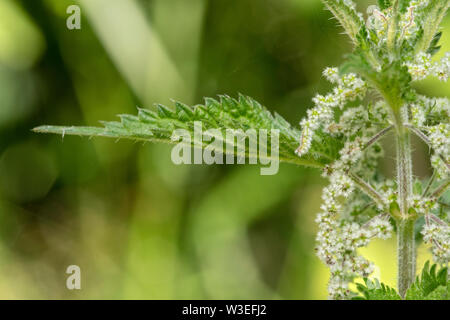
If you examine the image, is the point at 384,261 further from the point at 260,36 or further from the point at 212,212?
the point at 260,36

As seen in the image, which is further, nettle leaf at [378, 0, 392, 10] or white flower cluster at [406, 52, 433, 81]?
nettle leaf at [378, 0, 392, 10]

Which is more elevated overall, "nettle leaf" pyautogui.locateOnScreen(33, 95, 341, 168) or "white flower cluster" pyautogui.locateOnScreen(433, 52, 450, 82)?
"white flower cluster" pyautogui.locateOnScreen(433, 52, 450, 82)

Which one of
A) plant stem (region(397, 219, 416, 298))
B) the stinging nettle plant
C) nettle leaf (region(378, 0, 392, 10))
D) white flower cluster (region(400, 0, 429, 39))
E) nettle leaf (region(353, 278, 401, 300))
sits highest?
nettle leaf (region(378, 0, 392, 10))

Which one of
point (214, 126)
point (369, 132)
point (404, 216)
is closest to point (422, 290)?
point (404, 216)

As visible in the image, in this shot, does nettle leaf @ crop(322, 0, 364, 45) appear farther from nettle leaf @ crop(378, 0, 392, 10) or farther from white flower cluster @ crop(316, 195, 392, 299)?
white flower cluster @ crop(316, 195, 392, 299)

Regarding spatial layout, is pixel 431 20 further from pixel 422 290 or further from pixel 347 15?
pixel 422 290

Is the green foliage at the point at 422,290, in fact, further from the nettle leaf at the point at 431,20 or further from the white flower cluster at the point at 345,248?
the nettle leaf at the point at 431,20

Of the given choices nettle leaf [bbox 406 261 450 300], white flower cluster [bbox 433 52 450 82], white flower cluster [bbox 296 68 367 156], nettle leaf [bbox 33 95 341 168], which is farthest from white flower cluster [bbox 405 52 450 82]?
nettle leaf [bbox 406 261 450 300]
